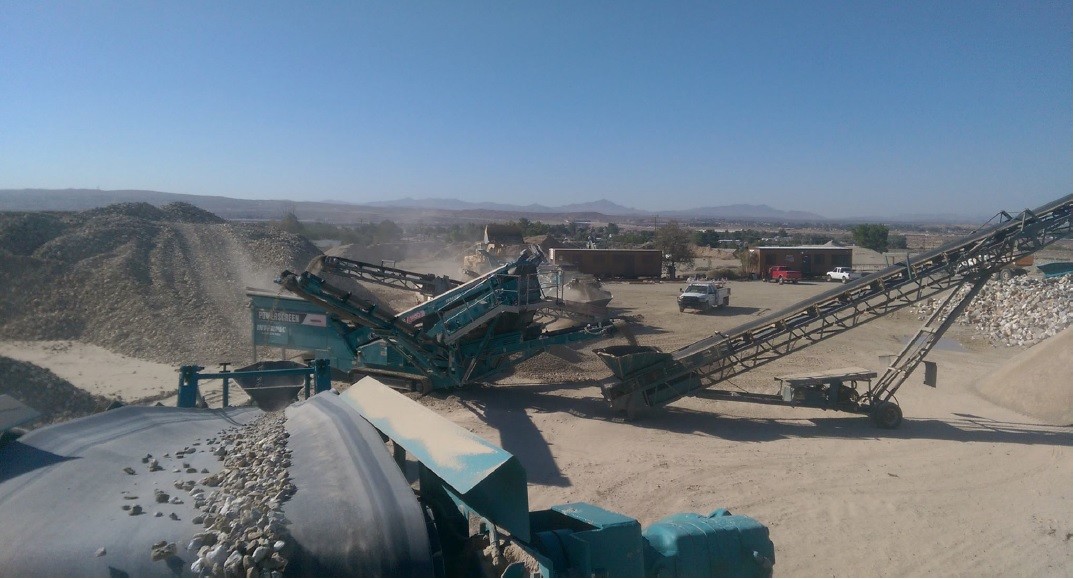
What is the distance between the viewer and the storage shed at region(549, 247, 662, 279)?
42.5m

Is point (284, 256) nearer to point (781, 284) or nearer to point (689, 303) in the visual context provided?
point (689, 303)

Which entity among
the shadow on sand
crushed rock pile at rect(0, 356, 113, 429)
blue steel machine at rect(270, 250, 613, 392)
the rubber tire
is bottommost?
the shadow on sand

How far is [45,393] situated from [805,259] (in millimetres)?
44526

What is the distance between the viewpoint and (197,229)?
32219mm

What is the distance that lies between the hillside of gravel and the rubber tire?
14976 millimetres

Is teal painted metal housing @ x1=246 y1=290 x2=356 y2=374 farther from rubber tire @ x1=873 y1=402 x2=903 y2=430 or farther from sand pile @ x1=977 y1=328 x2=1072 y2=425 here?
sand pile @ x1=977 y1=328 x2=1072 y2=425

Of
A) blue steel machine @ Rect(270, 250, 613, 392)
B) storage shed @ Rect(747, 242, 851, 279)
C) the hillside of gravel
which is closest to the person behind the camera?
blue steel machine @ Rect(270, 250, 613, 392)

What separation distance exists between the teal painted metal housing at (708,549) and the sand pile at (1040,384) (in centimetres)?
1135

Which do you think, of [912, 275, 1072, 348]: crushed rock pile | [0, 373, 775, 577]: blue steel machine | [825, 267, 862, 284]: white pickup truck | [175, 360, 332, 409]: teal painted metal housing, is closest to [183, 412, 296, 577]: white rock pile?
[0, 373, 775, 577]: blue steel machine

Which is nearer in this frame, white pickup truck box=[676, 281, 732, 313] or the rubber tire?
the rubber tire

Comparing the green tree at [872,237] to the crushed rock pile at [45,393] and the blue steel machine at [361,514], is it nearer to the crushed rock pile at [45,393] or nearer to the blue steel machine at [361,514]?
the crushed rock pile at [45,393]

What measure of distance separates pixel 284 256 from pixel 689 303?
1892 centimetres

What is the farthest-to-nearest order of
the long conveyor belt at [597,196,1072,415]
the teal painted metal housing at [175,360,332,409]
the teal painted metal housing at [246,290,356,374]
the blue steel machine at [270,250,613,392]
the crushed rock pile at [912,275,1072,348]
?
the crushed rock pile at [912,275,1072,348], the teal painted metal housing at [246,290,356,374], the blue steel machine at [270,250,613,392], the long conveyor belt at [597,196,1072,415], the teal painted metal housing at [175,360,332,409]

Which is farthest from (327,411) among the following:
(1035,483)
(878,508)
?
(1035,483)
